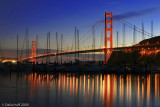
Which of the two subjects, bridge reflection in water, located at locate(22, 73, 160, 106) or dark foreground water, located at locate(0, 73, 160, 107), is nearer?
dark foreground water, located at locate(0, 73, 160, 107)

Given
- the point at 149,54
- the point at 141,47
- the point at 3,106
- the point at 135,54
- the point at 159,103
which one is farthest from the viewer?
the point at 135,54

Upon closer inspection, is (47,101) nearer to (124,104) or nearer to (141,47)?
(124,104)

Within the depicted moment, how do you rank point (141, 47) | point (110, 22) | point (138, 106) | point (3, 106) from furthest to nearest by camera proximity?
point (110, 22)
point (141, 47)
point (138, 106)
point (3, 106)

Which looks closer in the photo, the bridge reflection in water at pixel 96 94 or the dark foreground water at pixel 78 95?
the dark foreground water at pixel 78 95

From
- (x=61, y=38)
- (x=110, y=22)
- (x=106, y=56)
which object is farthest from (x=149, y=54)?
(x=61, y=38)

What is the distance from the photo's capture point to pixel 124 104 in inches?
340

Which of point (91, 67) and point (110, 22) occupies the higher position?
point (110, 22)

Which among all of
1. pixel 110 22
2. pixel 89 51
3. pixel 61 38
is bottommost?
pixel 89 51

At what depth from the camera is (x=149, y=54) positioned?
73125mm

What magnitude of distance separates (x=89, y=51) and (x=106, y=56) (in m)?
3.85

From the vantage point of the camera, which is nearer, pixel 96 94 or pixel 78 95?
pixel 78 95

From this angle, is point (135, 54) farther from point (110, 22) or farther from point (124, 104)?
point (124, 104)

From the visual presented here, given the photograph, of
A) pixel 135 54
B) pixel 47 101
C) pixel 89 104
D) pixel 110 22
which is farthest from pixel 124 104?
pixel 135 54

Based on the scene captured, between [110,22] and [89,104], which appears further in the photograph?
[110,22]
